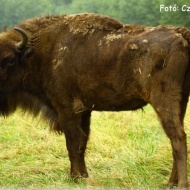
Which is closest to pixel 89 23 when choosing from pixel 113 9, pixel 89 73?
pixel 89 73

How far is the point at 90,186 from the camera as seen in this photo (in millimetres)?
5832

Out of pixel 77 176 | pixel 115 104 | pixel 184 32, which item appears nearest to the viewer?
pixel 184 32

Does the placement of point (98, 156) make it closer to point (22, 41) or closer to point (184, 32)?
point (22, 41)

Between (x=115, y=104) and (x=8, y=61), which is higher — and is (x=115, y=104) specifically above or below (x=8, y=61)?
below

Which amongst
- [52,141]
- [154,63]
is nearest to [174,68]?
[154,63]

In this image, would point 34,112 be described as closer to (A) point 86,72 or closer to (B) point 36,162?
(B) point 36,162

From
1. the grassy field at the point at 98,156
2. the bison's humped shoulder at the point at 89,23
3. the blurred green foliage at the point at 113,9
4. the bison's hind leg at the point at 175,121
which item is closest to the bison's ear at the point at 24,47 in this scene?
the bison's humped shoulder at the point at 89,23

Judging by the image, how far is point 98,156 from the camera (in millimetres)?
7496

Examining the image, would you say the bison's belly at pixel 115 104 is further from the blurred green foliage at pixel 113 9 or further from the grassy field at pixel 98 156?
the blurred green foliage at pixel 113 9

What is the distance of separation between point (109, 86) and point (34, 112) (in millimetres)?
1527

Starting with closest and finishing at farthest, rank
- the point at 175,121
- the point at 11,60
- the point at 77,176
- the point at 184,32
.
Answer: the point at 175,121, the point at 184,32, the point at 77,176, the point at 11,60

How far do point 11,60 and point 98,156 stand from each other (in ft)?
6.44

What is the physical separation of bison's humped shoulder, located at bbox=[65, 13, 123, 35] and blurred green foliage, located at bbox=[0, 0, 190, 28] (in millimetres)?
15678

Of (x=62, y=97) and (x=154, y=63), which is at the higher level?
(x=154, y=63)
